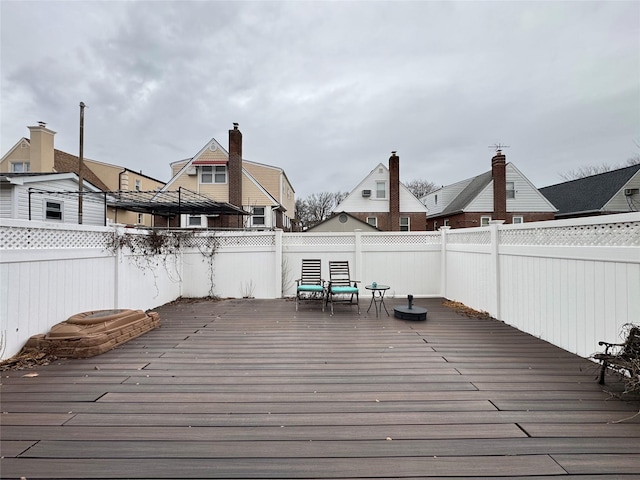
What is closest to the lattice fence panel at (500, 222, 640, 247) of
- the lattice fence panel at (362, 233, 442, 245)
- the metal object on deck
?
the metal object on deck

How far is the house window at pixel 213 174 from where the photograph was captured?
623 inches

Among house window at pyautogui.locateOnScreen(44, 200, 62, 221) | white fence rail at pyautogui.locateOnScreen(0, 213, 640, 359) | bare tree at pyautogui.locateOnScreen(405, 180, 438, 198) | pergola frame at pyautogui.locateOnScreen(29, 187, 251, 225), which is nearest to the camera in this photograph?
white fence rail at pyautogui.locateOnScreen(0, 213, 640, 359)

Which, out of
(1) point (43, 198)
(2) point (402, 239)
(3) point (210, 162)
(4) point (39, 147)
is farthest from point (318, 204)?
(2) point (402, 239)

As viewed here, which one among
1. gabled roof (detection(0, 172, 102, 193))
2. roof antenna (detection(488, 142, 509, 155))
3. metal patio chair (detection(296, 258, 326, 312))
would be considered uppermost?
roof antenna (detection(488, 142, 509, 155))

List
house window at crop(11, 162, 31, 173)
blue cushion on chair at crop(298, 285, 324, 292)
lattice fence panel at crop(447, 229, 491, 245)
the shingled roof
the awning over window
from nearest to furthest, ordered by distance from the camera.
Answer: lattice fence panel at crop(447, 229, 491, 245)
blue cushion on chair at crop(298, 285, 324, 292)
the awning over window
house window at crop(11, 162, 31, 173)
the shingled roof

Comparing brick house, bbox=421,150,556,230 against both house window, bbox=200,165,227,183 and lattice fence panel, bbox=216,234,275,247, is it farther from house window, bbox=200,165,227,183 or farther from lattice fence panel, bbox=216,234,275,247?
lattice fence panel, bbox=216,234,275,247

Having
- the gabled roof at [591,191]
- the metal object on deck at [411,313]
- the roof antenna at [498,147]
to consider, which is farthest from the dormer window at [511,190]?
the metal object on deck at [411,313]

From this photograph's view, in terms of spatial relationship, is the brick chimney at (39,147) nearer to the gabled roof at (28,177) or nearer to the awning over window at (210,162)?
the gabled roof at (28,177)

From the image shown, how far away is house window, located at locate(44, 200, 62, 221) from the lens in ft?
33.9

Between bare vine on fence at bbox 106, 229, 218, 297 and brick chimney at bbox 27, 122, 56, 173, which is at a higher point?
brick chimney at bbox 27, 122, 56, 173

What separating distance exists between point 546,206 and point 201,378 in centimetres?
2343

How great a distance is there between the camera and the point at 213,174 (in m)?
15.8

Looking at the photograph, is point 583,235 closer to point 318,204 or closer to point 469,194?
point 469,194

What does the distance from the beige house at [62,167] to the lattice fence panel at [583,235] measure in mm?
14148
